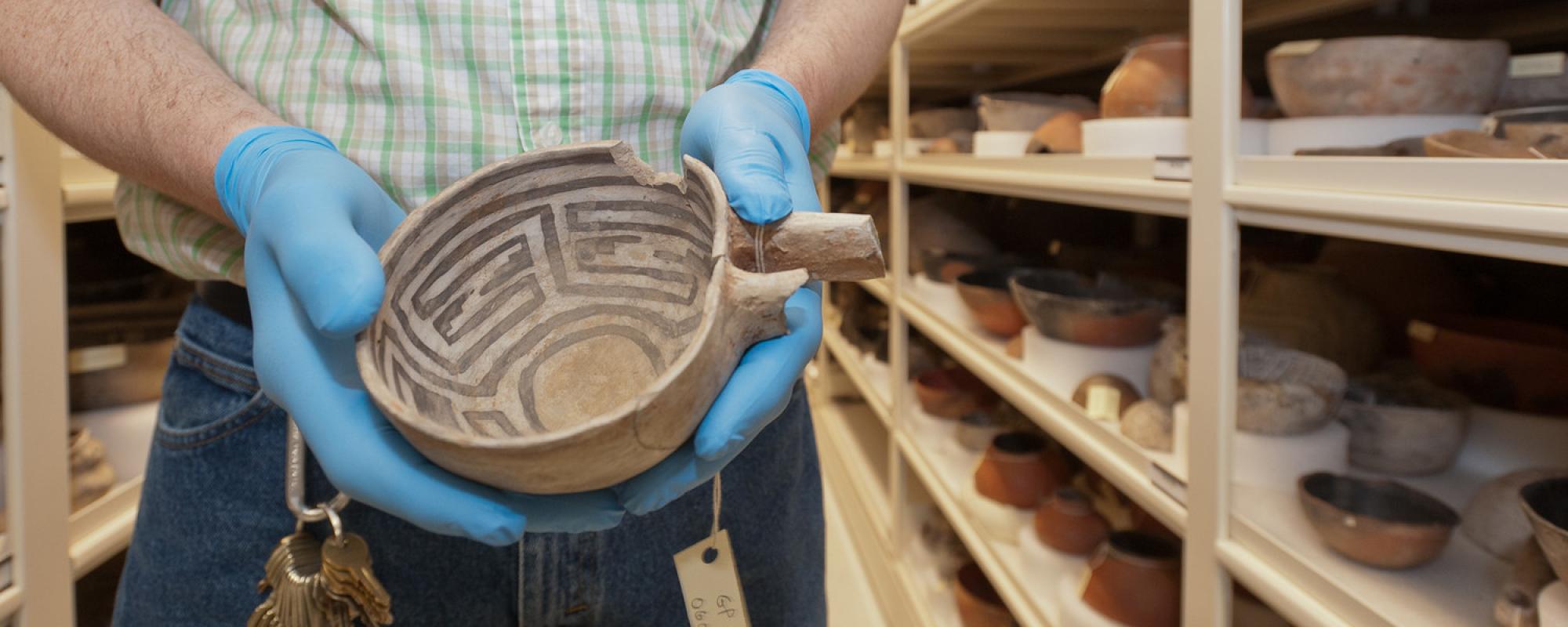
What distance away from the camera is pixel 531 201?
0.61 m

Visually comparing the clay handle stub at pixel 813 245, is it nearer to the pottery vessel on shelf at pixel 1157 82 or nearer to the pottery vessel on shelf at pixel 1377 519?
the pottery vessel on shelf at pixel 1377 519

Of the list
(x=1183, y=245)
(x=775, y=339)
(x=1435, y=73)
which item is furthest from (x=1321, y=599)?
(x=1183, y=245)

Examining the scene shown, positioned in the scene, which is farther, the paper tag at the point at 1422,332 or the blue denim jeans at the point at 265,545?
the paper tag at the point at 1422,332

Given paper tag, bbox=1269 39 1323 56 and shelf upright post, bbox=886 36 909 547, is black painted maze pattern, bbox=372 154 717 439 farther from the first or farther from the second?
shelf upright post, bbox=886 36 909 547

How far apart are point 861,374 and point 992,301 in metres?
1.14

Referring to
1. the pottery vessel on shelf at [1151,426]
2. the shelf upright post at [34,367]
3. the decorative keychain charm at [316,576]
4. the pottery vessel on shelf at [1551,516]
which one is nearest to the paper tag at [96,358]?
the shelf upright post at [34,367]

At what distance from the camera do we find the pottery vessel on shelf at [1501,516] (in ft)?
2.87

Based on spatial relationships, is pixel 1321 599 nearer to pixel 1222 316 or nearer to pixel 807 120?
pixel 1222 316

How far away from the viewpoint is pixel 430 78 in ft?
2.14

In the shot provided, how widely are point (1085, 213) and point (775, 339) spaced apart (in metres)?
1.75

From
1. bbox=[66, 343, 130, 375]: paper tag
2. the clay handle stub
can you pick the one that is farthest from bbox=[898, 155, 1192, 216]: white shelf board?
bbox=[66, 343, 130, 375]: paper tag

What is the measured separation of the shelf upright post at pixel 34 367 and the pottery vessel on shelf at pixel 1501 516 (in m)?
1.67

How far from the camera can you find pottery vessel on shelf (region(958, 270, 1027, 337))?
5.65 ft

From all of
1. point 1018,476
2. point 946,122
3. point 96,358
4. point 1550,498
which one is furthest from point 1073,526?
Result: point 96,358
